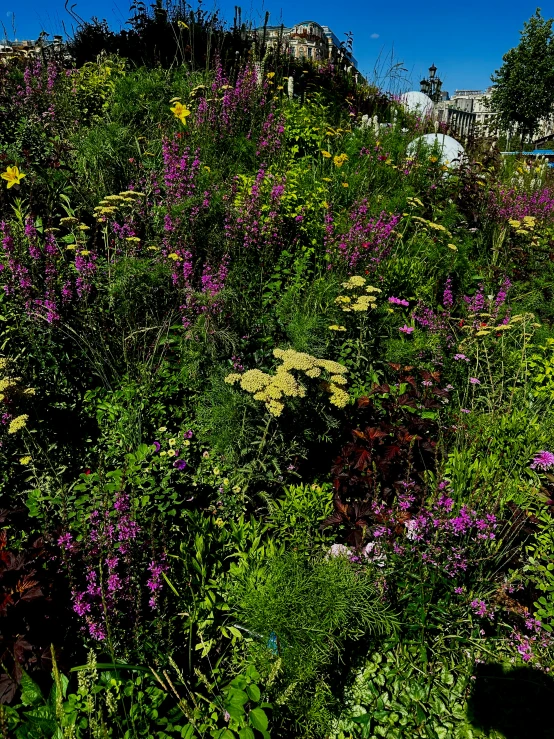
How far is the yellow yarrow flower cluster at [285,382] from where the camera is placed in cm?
237

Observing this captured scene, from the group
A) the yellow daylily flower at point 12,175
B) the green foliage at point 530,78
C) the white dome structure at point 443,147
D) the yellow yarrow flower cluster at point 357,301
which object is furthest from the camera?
the green foliage at point 530,78

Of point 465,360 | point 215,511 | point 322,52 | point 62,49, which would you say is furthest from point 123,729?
point 322,52

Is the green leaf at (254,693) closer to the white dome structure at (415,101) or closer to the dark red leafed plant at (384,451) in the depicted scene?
the dark red leafed plant at (384,451)

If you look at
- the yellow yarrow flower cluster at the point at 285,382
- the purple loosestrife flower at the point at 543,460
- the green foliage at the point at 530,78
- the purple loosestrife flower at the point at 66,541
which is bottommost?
the purple loosestrife flower at the point at 66,541

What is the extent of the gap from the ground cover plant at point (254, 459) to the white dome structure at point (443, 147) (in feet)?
7.45

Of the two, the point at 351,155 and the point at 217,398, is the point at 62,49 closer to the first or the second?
the point at 351,155

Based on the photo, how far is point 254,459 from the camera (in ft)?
8.79

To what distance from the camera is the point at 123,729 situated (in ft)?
5.60

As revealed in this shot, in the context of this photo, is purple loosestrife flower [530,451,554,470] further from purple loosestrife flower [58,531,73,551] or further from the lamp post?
the lamp post

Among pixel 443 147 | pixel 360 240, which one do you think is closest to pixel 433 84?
pixel 443 147

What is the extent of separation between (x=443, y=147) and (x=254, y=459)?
686 cm

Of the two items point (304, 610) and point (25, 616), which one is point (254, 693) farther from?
point (25, 616)

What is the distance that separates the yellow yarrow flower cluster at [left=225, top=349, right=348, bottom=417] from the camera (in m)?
2.37

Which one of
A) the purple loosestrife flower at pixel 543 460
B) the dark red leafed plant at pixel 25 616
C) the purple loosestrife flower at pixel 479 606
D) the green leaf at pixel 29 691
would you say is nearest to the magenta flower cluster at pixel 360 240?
the purple loosestrife flower at pixel 543 460
